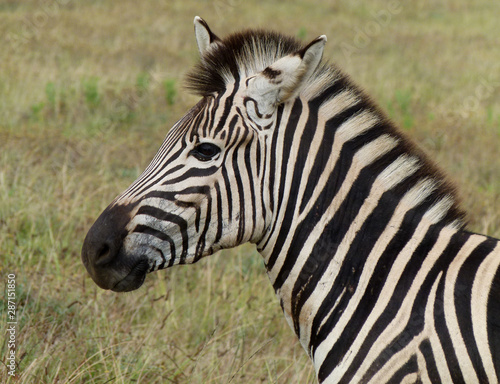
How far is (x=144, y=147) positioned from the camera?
9.11 metres

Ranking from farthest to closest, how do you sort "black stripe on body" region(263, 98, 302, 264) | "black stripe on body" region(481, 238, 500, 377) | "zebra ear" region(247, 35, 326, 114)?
"black stripe on body" region(263, 98, 302, 264) < "zebra ear" region(247, 35, 326, 114) < "black stripe on body" region(481, 238, 500, 377)

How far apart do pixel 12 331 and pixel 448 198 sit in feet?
9.33

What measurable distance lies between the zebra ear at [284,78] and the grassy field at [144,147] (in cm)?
162

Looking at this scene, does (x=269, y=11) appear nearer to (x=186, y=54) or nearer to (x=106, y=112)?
(x=186, y=54)

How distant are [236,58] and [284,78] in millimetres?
359

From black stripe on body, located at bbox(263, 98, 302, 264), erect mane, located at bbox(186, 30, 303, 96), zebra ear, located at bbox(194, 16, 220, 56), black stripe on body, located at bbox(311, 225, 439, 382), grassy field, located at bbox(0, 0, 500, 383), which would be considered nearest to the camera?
black stripe on body, located at bbox(311, 225, 439, 382)

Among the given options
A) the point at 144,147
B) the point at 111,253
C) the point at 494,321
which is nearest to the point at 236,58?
the point at 111,253

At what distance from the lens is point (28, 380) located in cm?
327

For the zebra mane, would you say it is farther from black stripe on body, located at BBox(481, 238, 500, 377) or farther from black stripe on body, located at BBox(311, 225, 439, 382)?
black stripe on body, located at BBox(481, 238, 500, 377)

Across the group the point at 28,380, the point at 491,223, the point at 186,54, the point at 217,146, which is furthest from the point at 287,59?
the point at 186,54

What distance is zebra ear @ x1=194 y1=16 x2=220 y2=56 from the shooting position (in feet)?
9.90

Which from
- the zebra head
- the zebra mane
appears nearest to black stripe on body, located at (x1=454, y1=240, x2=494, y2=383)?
the zebra mane

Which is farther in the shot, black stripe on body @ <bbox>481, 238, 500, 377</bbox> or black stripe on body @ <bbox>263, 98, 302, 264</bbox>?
black stripe on body @ <bbox>263, 98, 302, 264</bbox>

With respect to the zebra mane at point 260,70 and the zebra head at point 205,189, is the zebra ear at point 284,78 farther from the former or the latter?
the zebra mane at point 260,70
